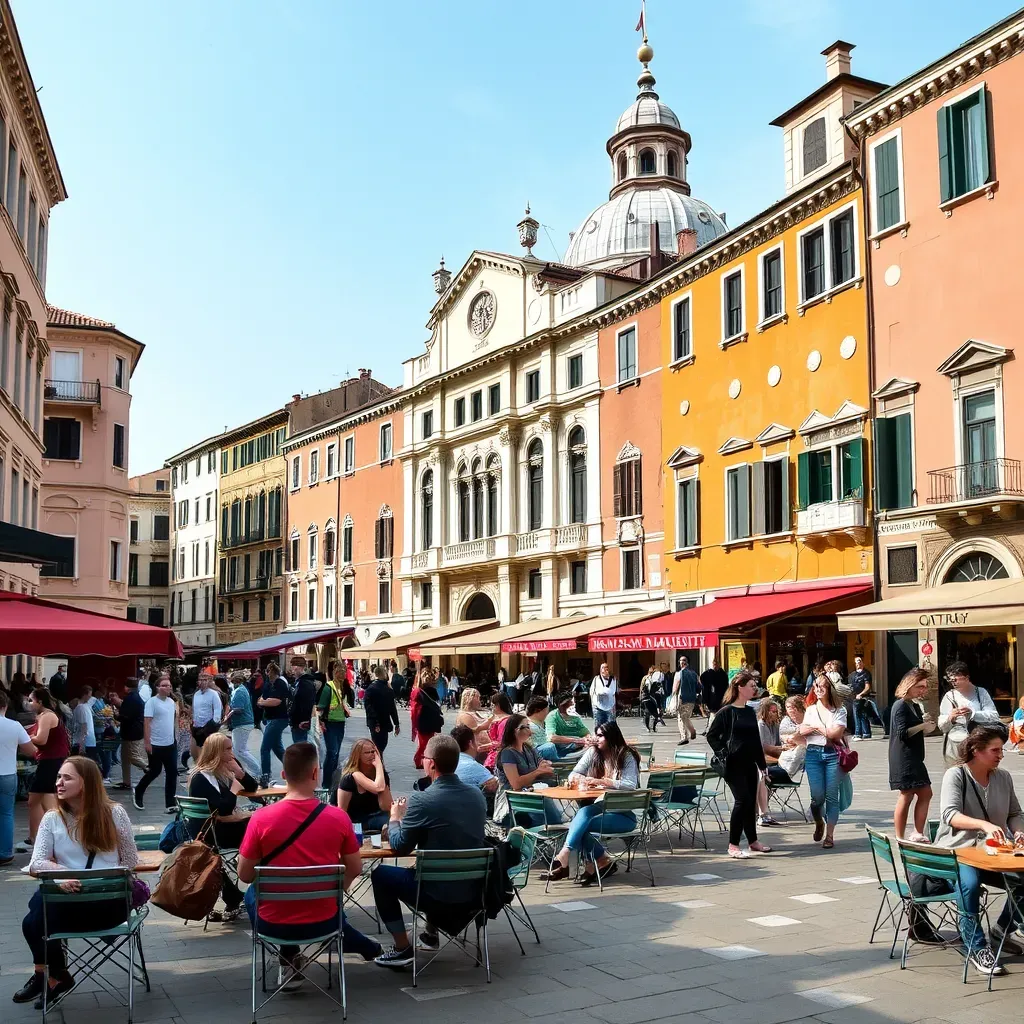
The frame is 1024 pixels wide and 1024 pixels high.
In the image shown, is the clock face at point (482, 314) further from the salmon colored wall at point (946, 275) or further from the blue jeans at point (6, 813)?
the blue jeans at point (6, 813)

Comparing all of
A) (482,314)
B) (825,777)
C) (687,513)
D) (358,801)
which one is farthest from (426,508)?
(358,801)

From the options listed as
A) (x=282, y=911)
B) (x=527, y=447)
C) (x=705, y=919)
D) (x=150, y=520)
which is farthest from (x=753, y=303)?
(x=150, y=520)

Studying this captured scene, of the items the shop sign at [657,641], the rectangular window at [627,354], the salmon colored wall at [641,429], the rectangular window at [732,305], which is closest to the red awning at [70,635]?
the shop sign at [657,641]

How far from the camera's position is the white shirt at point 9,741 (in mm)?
9867

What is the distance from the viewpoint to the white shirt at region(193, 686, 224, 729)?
596 inches

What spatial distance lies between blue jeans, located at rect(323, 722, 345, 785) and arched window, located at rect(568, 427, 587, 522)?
19950 millimetres

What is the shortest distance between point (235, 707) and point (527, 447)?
2255 centimetres

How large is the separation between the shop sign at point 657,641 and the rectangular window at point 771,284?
25.4 feet

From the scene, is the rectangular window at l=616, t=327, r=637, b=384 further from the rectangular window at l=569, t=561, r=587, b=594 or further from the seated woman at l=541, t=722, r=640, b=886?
the seated woman at l=541, t=722, r=640, b=886

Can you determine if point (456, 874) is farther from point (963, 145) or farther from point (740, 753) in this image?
point (963, 145)

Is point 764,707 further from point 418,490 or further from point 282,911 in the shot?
point 418,490

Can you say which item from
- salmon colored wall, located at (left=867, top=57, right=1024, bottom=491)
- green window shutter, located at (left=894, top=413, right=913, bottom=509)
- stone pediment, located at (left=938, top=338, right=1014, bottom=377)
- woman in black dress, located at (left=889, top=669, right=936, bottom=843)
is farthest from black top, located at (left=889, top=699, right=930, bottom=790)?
green window shutter, located at (left=894, top=413, right=913, bottom=509)

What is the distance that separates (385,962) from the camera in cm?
660

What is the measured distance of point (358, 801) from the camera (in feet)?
27.9
